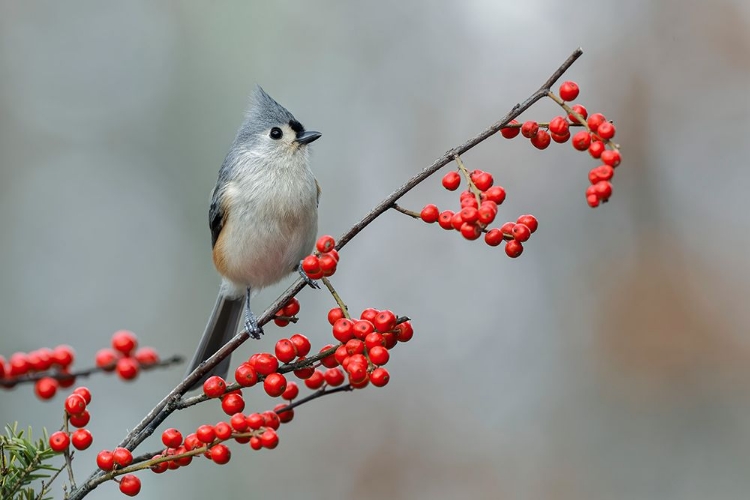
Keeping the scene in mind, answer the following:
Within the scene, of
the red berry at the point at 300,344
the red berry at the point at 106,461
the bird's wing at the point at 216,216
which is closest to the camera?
the red berry at the point at 106,461

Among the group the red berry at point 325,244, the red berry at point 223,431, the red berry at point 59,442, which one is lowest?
the red berry at point 223,431

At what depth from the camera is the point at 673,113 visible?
435 cm

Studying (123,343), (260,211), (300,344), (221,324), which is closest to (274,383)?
(300,344)

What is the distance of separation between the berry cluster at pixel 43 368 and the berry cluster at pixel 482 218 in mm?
725

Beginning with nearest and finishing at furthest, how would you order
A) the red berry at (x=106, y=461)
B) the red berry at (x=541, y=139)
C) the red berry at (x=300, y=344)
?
the red berry at (x=106, y=461) → the red berry at (x=541, y=139) → the red berry at (x=300, y=344)

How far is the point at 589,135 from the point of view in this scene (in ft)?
4.39

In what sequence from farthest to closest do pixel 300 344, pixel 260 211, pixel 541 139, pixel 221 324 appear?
pixel 221 324, pixel 260 211, pixel 300 344, pixel 541 139

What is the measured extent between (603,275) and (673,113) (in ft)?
3.48

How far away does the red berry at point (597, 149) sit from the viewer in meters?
1.30

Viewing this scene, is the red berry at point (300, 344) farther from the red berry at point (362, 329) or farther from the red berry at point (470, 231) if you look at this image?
the red berry at point (470, 231)

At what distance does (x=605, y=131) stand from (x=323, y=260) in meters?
0.54

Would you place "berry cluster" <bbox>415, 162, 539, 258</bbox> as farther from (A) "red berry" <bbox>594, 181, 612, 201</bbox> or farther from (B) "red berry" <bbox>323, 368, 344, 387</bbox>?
(B) "red berry" <bbox>323, 368, 344, 387</bbox>

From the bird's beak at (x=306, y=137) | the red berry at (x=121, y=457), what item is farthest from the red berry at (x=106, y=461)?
the bird's beak at (x=306, y=137)

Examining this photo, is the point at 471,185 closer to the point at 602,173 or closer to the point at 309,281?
the point at 602,173
